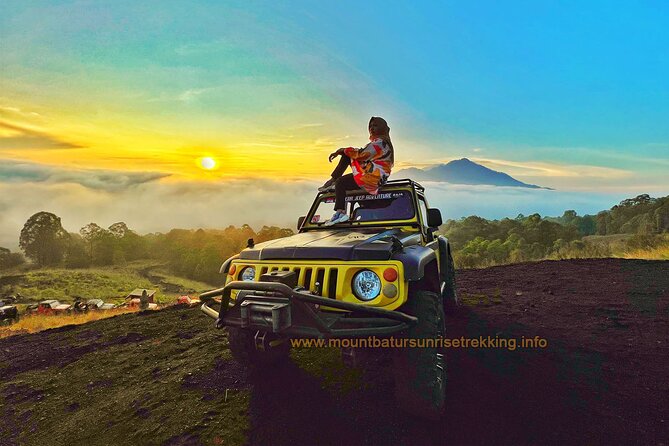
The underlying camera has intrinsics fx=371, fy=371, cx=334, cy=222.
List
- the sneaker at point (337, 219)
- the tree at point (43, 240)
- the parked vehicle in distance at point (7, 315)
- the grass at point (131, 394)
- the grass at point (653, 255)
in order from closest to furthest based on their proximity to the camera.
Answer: the grass at point (131, 394), the sneaker at point (337, 219), the grass at point (653, 255), the parked vehicle in distance at point (7, 315), the tree at point (43, 240)

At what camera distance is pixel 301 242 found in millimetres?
3510

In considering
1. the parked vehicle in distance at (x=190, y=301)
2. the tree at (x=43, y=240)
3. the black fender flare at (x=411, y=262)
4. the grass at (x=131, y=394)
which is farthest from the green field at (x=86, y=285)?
the black fender flare at (x=411, y=262)

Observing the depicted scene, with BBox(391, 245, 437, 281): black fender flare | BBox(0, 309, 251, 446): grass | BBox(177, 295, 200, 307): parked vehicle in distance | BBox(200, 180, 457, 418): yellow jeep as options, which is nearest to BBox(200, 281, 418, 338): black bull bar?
BBox(200, 180, 457, 418): yellow jeep

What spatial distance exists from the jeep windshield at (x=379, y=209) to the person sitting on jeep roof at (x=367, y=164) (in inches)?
8.9

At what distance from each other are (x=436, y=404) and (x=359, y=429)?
2.03 ft

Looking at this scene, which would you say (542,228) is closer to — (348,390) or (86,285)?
(348,390)

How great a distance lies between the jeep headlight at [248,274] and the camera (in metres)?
3.47

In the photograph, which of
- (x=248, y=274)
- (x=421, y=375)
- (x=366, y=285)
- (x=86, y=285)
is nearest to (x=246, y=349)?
(x=248, y=274)

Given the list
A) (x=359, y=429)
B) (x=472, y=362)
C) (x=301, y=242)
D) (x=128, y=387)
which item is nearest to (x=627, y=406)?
(x=472, y=362)

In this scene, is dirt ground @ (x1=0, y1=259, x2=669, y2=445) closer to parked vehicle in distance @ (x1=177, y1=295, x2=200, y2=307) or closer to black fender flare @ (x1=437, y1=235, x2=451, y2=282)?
black fender flare @ (x1=437, y1=235, x2=451, y2=282)

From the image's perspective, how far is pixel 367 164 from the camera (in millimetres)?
4312

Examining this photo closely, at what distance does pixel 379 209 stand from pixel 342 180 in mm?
632

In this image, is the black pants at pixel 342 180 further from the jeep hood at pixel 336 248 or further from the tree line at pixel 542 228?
the tree line at pixel 542 228

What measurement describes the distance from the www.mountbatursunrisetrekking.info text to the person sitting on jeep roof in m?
1.84
